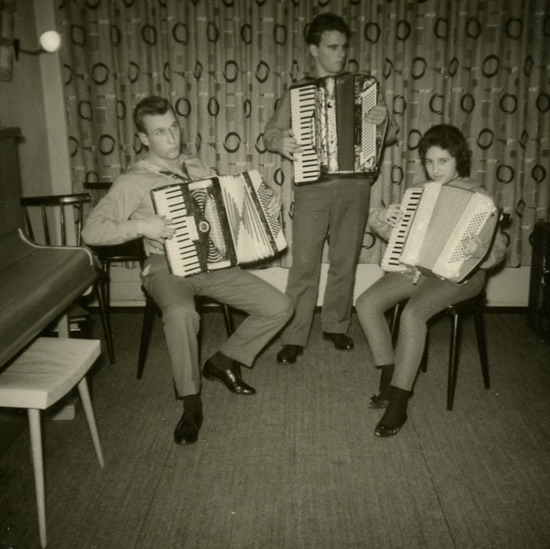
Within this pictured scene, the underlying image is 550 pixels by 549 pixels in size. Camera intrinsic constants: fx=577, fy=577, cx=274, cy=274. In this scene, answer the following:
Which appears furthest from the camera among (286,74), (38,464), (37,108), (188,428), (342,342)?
(37,108)

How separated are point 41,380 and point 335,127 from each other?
168 cm

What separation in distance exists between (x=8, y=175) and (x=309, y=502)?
157 cm

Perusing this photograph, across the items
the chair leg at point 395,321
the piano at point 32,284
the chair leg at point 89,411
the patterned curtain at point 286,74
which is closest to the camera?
the piano at point 32,284

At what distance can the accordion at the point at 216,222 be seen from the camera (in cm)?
222

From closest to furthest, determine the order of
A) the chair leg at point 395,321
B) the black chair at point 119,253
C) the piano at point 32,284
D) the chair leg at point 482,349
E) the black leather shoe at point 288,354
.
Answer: the piano at point 32,284, the chair leg at point 482,349, the chair leg at point 395,321, the black leather shoe at point 288,354, the black chair at point 119,253

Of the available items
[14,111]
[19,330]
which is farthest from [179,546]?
[14,111]

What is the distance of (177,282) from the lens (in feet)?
7.82

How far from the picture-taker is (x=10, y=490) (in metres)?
1.94

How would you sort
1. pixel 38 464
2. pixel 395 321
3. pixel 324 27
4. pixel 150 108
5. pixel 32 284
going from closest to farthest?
pixel 38 464 → pixel 32 284 → pixel 150 108 → pixel 324 27 → pixel 395 321

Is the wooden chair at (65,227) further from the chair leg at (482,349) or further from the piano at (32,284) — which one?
the chair leg at (482,349)

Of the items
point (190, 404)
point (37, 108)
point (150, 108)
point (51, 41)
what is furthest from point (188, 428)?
point (51, 41)

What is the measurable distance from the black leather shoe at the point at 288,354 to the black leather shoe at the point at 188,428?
2.20ft

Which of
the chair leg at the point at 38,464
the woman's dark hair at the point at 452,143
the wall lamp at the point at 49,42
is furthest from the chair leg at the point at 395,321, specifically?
the wall lamp at the point at 49,42

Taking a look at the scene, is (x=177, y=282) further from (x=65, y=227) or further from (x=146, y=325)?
(x=65, y=227)
